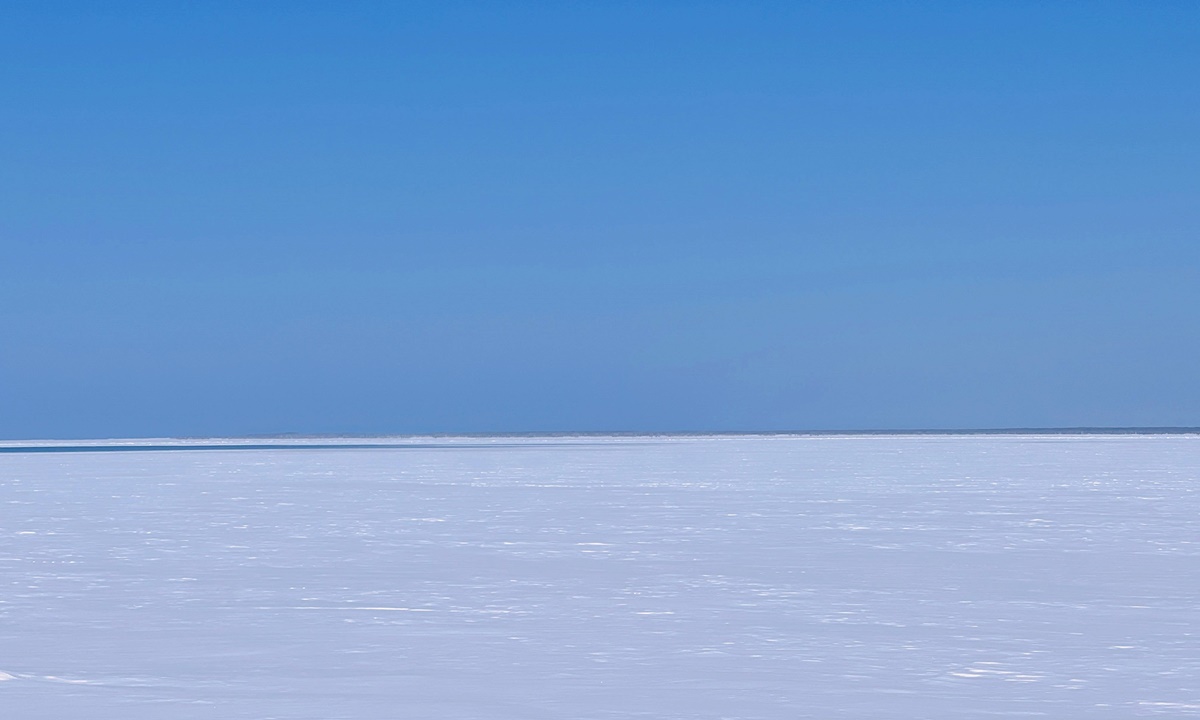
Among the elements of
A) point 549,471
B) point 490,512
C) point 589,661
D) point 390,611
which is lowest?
point 589,661

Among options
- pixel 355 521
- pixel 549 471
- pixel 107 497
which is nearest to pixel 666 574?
pixel 355 521

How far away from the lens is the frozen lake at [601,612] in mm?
4871

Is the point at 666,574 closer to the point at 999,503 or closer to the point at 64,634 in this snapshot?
the point at 64,634

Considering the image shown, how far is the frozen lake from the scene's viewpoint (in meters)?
4.87

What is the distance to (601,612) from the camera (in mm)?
6965

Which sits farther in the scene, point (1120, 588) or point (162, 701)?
point (1120, 588)

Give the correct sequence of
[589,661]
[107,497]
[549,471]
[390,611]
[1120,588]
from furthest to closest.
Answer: [549,471] < [107,497] < [1120,588] < [390,611] < [589,661]

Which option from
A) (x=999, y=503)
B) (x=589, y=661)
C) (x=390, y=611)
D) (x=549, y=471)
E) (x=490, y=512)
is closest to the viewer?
(x=589, y=661)

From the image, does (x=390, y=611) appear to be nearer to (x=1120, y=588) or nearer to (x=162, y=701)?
(x=162, y=701)

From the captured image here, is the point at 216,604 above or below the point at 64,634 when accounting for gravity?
above

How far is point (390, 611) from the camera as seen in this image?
704 cm

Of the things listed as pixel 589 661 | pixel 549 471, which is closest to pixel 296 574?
pixel 589 661

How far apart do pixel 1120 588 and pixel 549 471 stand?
1911 cm

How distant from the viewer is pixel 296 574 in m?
8.73
